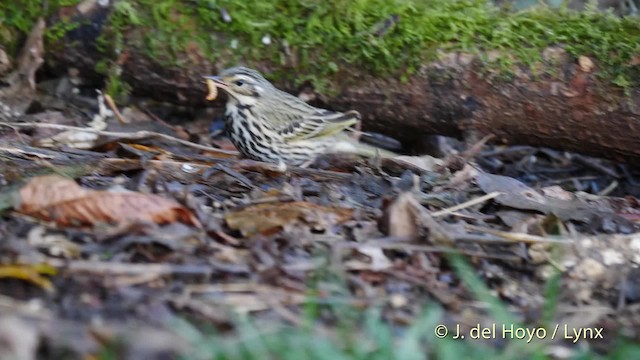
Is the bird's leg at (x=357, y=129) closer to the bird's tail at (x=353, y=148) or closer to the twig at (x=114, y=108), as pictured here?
the bird's tail at (x=353, y=148)

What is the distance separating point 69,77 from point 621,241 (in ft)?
13.3

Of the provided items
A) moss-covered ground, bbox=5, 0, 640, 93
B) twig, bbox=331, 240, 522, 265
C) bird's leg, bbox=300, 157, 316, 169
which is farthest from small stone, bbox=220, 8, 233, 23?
twig, bbox=331, 240, 522, 265

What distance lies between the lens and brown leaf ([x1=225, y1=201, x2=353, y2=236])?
376 centimetres

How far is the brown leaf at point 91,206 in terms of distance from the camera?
3584 mm

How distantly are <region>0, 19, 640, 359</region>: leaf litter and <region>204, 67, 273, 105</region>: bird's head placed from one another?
22.5 inches

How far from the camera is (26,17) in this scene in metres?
6.12

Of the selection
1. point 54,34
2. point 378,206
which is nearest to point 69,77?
point 54,34

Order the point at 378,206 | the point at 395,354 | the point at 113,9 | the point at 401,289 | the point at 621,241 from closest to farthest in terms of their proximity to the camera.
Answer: the point at 395,354, the point at 401,289, the point at 621,241, the point at 378,206, the point at 113,9

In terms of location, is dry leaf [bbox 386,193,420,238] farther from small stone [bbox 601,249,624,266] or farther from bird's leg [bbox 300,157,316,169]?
bird's leg [bbox 300,157,316,169]

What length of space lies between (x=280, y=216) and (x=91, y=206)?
79cm

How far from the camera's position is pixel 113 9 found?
19.8 feet

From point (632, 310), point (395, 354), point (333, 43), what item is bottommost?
point (632, 310)

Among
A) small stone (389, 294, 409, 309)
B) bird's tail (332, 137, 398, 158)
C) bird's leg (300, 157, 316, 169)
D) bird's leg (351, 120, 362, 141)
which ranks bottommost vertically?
bird's leg (300, 157, 316, 169)

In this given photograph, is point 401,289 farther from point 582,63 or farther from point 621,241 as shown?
point 582,63
